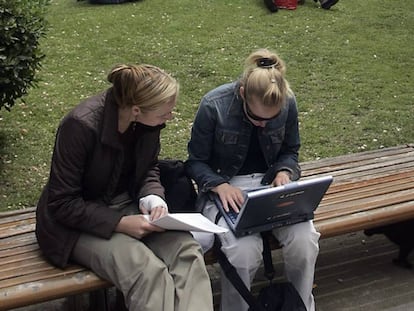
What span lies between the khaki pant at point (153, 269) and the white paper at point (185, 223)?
7 cm

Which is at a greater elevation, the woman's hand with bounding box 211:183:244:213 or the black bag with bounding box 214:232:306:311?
the woman's hand with bounding box 211:183:244:213

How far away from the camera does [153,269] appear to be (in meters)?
3.01

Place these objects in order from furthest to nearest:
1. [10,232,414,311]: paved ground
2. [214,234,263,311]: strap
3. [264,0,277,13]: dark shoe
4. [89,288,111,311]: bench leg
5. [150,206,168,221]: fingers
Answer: [264,0,277,13]: dark shoe, [10,232,414,311]: paved ground, [89,288,111,311]: bench leg, [214,234,263,311]: strap, [150,206,168,221]: fingers

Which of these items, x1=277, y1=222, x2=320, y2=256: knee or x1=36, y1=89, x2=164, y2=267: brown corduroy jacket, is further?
x1=277, y1=222, x2=320, y2=256: knee

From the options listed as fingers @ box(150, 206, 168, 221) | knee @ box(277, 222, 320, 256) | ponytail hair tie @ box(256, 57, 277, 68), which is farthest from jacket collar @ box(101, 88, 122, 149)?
knee @ box(277, 222, 320, 256)

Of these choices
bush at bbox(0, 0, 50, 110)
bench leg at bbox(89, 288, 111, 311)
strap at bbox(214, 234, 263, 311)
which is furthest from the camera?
bush at bbox(0, 0, 50, 110)

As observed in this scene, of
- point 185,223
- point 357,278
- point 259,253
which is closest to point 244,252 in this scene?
point 259,253

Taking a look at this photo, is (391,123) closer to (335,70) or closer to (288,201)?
(335,70)

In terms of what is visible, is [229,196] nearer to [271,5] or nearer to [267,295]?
[267,295]

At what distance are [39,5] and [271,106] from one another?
8.56ft

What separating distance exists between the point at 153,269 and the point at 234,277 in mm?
470

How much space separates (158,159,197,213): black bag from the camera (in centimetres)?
362

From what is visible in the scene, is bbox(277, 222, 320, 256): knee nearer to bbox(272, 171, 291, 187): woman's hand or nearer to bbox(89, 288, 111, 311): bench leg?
bbox(272, 171, 291, 187): woman's hand

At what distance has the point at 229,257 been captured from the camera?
3.35 meters
